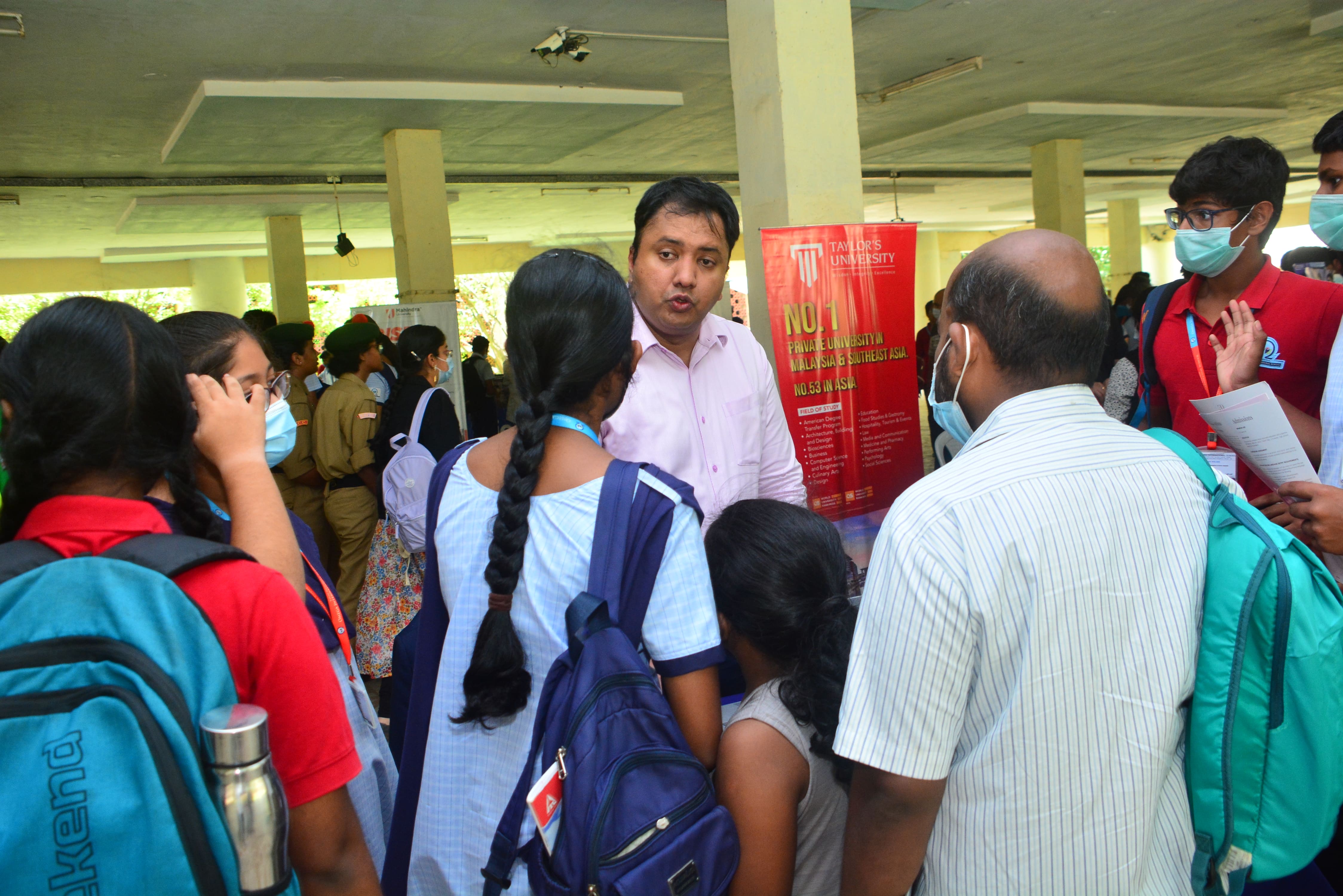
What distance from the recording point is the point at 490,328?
15570 millimetres

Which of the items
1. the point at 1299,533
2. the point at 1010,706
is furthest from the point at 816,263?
the point at 1010,706

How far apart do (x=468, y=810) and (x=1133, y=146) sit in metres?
14.1

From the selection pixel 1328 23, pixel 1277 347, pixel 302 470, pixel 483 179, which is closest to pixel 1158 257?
pixel 1328 23

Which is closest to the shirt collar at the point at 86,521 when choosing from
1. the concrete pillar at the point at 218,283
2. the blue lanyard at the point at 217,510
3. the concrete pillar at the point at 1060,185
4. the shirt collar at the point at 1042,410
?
the blue lanyard at the point at 217,510

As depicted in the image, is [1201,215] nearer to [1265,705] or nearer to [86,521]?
[1265,705]

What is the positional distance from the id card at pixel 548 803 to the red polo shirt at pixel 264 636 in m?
0.23

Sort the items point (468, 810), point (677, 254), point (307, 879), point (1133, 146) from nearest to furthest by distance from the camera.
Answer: point (307, 879) → point (468, 810) → point (677, 254) → point (1133, 146)

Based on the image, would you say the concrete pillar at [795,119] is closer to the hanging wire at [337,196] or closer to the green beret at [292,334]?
the green beret at [292,334]

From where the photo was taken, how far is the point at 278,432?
1.77m

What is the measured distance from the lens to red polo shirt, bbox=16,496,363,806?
0.99m

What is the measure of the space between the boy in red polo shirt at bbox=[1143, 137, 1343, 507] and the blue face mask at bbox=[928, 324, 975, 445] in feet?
3.96

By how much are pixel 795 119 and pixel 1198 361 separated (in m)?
1.79

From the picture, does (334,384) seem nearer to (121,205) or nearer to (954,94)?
(954,94)

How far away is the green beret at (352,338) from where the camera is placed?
15.7 feet
